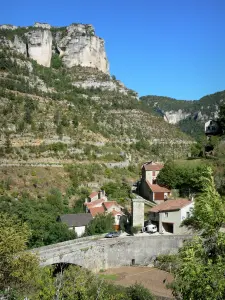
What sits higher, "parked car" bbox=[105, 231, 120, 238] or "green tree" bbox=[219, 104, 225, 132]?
"green tree" bbox=[219, 104, 225, 132]

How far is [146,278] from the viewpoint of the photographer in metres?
29.8

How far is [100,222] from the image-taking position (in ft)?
121

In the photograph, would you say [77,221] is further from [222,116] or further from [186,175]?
[222,116]

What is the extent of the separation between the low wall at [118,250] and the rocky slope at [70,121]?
23382 millimetres

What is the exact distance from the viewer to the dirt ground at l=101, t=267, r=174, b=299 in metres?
27.1

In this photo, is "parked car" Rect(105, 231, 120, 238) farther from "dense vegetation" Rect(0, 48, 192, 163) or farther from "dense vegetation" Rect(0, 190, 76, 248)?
"dense vegetation" Rect(0, 48, 192, 163)

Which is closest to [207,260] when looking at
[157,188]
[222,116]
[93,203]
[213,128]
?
[93,203]

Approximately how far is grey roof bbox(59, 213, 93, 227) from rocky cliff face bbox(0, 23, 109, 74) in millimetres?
69266

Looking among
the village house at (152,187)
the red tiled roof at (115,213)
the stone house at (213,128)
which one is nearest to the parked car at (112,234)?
the red tiled roof at (115,213)

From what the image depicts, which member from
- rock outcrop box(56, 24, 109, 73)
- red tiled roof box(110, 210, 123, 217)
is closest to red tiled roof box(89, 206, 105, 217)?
red tiled roof box(110, 210, 123, 217)

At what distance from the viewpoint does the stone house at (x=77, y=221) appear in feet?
121

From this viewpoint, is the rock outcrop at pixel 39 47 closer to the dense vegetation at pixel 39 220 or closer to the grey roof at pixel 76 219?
the dense vegetation at pixel 39 220

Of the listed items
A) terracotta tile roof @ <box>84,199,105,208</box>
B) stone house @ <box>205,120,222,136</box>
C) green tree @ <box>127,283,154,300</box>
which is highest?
stone house @ <box>205,120,222,136</box>

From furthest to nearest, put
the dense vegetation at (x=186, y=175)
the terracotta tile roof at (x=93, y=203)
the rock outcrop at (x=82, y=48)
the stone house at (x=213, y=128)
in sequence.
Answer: the rock outcrop at (x=82, y=48)
the stone house at (x=213, y=128)
the dense vegetation at (x=186, y=175)
the terracotta tile roof at (x=93, y=203)
